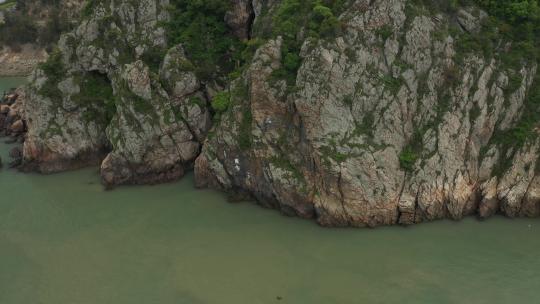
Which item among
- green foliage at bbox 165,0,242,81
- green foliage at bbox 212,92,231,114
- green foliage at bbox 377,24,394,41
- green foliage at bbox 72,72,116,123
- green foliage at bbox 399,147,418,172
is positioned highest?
green foliage at bbox 377,24,394,41

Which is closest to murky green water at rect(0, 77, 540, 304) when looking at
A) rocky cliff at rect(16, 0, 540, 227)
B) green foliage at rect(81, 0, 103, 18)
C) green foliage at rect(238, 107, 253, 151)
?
rocky cliff at rect(16, 0, 540, 227)

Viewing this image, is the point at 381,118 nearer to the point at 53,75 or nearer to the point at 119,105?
the point at 119,105

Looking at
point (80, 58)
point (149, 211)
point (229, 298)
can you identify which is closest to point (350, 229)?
point (229, 298)

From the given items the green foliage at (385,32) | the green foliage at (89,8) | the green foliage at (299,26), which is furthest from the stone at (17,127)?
the green foliage at (385,32)

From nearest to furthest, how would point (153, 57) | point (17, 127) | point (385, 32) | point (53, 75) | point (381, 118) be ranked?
point (381, 118) < point (385, 32) < point (153, 57) < point (53, 75) < point (17, 127)

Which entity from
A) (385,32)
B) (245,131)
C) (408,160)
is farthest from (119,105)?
(408,160)

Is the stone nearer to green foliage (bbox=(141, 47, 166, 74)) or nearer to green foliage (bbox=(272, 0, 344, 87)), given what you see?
green foliage (bbox=(141, 47, 166, 74))
